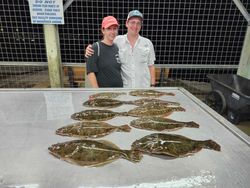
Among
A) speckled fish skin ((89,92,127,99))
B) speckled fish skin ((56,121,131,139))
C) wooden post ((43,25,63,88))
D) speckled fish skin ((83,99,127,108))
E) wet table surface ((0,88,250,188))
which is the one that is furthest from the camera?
wooden post ((43,25,63,88))

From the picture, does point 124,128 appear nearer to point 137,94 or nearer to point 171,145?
point 171,145

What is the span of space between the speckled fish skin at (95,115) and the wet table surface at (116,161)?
2.1 inches

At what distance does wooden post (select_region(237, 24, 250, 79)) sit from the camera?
3.62 metres

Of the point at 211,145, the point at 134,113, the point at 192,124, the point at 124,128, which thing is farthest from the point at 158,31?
the point at 211,145

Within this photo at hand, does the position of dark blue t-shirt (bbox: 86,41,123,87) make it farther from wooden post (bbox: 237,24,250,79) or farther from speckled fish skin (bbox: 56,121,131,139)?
wooden post (bbox: 237,24,250,79)

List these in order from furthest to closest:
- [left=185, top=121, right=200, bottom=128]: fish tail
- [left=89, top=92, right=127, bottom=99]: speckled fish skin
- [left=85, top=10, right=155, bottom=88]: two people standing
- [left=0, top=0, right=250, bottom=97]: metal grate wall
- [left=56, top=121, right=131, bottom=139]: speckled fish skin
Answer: [left=0, top=0, right=250, bottom=97]: metal grate wall
[left=85, top=10, right=155, bottom=88]: two people standing
[left=89, top=92, right=127, bottom=99]: speckled fish skin
[left=185, top=121, right=200, bottom=128]: fish tail
[left=56, top=121, right=131, bottom=139]: speckled fish skin

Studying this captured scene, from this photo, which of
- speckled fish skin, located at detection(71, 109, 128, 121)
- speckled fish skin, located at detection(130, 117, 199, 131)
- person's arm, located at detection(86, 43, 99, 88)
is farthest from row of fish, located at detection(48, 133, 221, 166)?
person's arm, located at detection(86, 43, 99, 88)

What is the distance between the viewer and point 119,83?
7.81ft

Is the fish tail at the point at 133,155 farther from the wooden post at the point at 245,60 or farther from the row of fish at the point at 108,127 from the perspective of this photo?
the wooden post at the point at 245,60

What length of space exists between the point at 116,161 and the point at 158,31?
3330 millimetres

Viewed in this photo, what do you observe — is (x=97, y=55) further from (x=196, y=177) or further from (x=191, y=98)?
(x=196, y=177)

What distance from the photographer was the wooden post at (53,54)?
123 inches

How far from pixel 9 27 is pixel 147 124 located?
11.6ft

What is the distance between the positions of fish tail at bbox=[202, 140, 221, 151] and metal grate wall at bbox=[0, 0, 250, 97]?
2.61 m
